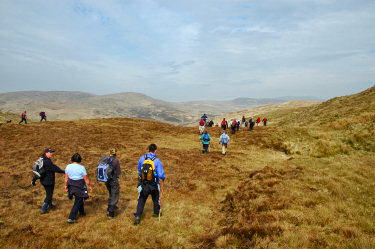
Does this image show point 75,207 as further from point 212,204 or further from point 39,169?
point 212,204

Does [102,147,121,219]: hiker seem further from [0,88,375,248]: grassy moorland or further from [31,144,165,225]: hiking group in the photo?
[0,88,375,248]: grassy moorland

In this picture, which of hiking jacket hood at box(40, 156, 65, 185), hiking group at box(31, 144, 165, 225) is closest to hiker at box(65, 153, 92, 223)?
hiking group at box(31, 144, 165, 225)

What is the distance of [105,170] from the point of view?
27.0ft

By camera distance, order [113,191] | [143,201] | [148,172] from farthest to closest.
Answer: [113,191], [143,201], [148,172]

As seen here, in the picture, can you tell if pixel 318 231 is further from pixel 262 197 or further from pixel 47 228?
pixel 47 228

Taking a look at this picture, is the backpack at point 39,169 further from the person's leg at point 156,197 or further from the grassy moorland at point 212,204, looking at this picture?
the person's leg at point 156,197

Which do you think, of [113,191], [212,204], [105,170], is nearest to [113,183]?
[113,191]

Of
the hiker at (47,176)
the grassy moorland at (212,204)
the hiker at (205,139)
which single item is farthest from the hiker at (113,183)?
the hiker at (205,139)

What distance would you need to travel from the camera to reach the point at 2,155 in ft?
61.2

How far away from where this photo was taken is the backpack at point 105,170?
8188 millimetres

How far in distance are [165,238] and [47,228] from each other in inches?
179

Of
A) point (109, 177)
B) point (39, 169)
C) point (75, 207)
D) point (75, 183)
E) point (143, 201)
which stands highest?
point (39, 169)

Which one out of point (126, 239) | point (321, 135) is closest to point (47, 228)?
point (126, 239)

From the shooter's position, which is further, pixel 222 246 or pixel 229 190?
pixel 229 190
